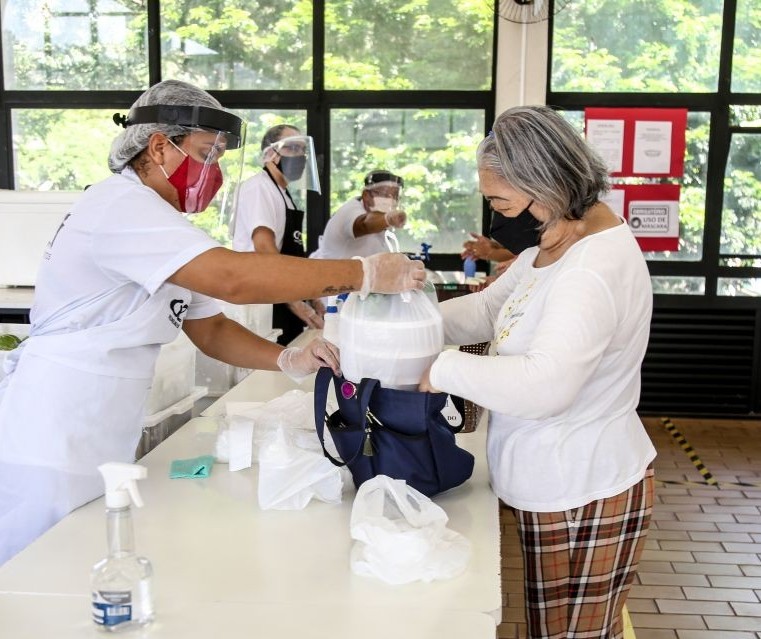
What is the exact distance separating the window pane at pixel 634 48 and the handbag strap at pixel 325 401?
14.1 feet

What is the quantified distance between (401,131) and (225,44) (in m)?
1.29

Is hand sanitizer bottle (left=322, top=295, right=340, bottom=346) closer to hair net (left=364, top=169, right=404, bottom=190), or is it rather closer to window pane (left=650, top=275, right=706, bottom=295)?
hair net (left=364, top=169, right=404, bottom=190)

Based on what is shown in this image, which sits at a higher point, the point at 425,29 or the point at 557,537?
the point at 425,29

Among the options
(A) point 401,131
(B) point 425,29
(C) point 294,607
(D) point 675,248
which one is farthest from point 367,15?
(C) point 294,607

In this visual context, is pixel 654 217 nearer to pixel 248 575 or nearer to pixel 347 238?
pixel 347 238

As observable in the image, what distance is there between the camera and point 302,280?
166cm

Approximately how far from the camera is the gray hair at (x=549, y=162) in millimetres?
1547

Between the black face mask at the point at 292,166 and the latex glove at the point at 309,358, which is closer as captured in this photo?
the latex glove at the point at 309,358

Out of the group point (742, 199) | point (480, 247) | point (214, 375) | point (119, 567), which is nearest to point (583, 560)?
point (119, 567)

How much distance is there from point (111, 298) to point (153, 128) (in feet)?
1.21

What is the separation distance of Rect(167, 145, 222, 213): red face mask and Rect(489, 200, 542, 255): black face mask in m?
0.62

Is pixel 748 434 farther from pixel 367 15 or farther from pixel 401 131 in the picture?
pixel 367 15

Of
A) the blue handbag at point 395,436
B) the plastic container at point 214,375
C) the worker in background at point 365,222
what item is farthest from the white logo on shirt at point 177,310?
the worker in background at point 365,222

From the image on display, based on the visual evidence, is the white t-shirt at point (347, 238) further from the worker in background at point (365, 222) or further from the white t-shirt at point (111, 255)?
the white t-shirt at point (111, 255)
